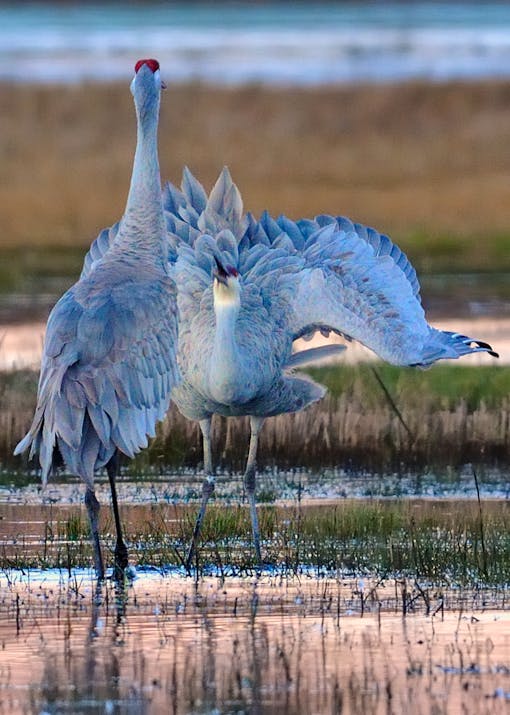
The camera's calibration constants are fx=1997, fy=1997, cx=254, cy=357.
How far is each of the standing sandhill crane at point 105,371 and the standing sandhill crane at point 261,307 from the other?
0.43 meters

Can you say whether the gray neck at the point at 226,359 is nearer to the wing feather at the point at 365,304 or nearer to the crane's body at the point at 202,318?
the crane's body at the point at 202,318

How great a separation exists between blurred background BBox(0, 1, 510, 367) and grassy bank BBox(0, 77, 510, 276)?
0.04 meters

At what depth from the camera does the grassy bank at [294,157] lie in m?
21.4

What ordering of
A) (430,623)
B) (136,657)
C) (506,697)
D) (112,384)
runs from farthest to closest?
(112,384), (430,623), (136,657), (506,697)

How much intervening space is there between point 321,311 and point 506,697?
3.92 metres

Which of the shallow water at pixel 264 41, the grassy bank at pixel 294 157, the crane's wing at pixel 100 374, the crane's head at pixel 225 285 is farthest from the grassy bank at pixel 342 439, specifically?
the shallow water at pixel 264 41

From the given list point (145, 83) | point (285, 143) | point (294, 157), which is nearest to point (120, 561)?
point (145, 83)

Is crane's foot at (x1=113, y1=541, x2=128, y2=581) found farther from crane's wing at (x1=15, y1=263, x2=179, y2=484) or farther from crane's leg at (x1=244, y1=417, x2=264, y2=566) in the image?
crane's leg at (x1=244, y1=417, x2=264, y2=566)

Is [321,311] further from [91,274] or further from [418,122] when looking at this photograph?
[418,122]

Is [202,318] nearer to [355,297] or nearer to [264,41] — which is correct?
[355,297]

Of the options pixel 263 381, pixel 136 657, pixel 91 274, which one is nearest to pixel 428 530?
pixel 263 381

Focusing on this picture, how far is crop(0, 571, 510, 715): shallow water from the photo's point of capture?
5.90 meters

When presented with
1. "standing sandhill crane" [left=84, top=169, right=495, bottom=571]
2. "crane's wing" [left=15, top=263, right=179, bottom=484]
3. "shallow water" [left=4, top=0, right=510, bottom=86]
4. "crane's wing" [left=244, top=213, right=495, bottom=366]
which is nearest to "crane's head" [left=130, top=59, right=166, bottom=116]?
"standing sandhill crane" [left=84, top=169, right=495, bottom=571]

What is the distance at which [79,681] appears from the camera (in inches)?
242
